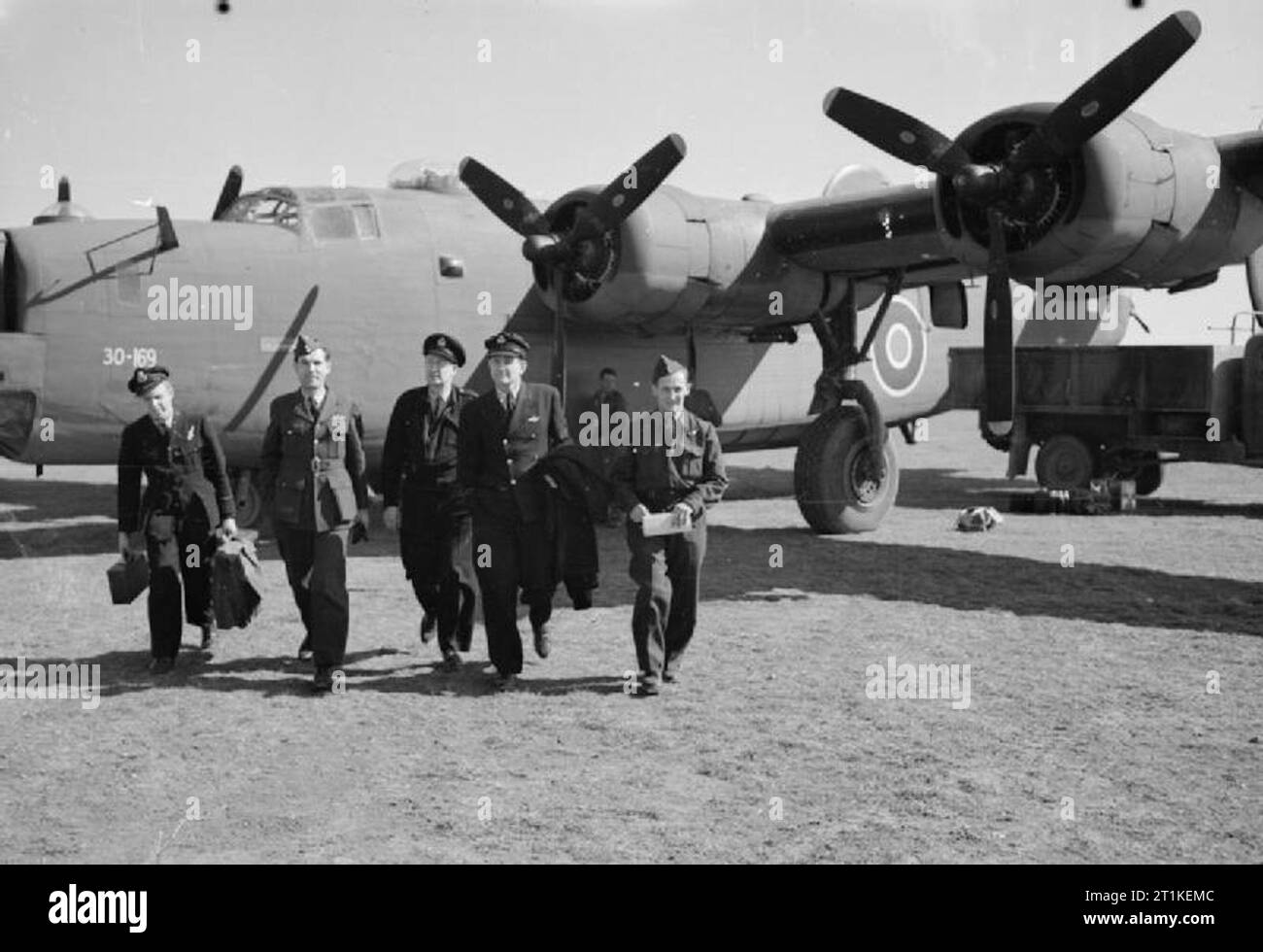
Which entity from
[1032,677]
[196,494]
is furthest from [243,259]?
[1032,677]

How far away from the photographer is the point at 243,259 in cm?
1299

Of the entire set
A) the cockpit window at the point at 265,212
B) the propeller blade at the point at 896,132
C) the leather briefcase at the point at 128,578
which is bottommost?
the leather briefcase at the point at 128,578

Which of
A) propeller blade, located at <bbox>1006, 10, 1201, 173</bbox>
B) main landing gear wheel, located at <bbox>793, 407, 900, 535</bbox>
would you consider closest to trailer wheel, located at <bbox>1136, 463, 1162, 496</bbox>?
main landing gear wheel, located at <bbox>793, 407, 900, 535</bbox>

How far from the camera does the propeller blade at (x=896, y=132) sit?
36.9ft

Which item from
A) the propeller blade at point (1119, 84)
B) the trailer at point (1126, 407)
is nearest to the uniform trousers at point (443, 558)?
the propeller blade at point (1119, 84)

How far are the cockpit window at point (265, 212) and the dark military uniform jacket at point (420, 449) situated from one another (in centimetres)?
548

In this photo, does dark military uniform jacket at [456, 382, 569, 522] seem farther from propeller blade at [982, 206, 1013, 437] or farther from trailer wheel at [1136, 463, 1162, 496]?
trailer wheel at [1136, 463, 1162, 496]

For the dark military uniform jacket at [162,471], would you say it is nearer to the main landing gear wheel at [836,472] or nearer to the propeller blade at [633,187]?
the propeller blade at [633,187]

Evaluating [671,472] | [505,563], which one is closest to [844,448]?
[671,472]

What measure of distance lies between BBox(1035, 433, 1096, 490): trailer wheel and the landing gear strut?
210 inches

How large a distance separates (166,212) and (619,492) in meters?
6.72

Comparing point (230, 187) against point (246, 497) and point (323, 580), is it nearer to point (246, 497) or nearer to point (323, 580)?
point (246, 497)

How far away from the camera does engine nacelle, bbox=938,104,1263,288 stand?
10523 mm

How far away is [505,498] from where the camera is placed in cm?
823
